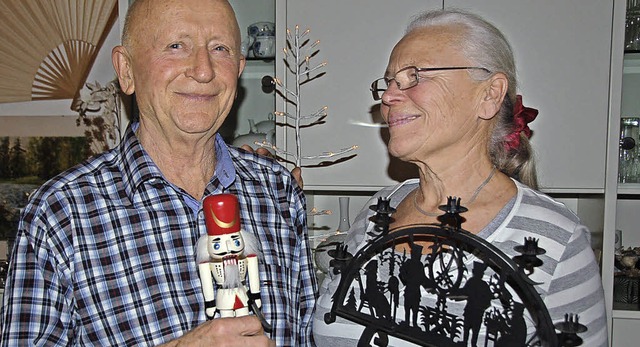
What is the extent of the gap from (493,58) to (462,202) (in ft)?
0.87

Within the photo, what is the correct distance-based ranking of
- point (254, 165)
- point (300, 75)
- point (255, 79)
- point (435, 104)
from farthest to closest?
point (255, 79) → point (300, 75) → point (254, 165) → point (435, 104)

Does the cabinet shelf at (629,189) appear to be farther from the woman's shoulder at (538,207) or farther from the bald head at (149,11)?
the bald head at (149,11)

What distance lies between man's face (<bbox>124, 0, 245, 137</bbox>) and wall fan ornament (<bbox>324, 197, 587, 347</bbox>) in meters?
0.35

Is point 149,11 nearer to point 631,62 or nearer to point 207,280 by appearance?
point 207,280

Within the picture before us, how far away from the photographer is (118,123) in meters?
2.55

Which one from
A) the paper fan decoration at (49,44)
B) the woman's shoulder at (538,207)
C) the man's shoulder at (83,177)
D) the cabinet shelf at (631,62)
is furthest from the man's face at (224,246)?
the paper fan decoration at (49,44)

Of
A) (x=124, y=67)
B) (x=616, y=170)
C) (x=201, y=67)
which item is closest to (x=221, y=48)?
(x=201, y=67)

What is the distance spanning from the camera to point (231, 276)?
906 mm

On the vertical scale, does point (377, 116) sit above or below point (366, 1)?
below

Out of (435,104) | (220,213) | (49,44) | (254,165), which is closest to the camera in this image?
(220,213)

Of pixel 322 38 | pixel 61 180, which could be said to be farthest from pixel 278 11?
pixel 61 180

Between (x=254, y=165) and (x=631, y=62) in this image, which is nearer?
(x=254, y=165)

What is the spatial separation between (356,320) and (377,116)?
1.18 meters

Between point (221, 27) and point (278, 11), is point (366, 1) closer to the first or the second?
point (278, 11)
